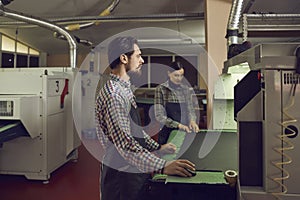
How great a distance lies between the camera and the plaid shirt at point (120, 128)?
126cm

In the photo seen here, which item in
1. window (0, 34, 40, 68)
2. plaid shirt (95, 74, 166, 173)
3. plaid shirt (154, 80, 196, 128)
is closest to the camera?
plaid shirt (95, 74, 166, 173)

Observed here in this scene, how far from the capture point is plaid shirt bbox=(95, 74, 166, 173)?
1.26 m

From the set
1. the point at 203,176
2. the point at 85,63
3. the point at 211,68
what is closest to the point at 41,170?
the point at 211,68

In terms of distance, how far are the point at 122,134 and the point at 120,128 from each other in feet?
0.10

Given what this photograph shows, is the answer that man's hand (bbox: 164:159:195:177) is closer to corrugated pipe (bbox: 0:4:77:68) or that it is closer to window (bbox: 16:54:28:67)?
corrugated pipe (bbox: 0:4:77:68)

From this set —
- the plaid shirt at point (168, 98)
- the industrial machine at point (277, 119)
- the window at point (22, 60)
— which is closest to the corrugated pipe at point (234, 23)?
the plaid shirt at point (168, 98)

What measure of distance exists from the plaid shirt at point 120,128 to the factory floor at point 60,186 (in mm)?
1817

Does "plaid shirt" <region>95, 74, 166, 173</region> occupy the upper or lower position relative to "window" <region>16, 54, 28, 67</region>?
lower

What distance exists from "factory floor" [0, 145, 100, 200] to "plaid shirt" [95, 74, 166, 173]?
5.96 ft

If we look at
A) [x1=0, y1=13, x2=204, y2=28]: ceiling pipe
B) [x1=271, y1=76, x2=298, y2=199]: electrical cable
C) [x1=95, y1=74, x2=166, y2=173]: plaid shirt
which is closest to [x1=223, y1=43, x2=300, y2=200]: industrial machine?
[x1=271, y1=76, x2=298, y2=199]: electrical cable

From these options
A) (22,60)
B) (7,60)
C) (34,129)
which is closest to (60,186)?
(34,129)

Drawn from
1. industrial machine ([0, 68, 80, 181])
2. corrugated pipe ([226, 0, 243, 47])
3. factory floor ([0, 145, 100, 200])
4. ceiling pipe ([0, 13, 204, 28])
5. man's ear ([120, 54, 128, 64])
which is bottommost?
factory floor ([0, 145, 100, 200])

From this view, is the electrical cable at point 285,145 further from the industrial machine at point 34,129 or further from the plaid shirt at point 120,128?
the industrial machine at point 34,129

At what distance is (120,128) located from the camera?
4.21 ft
